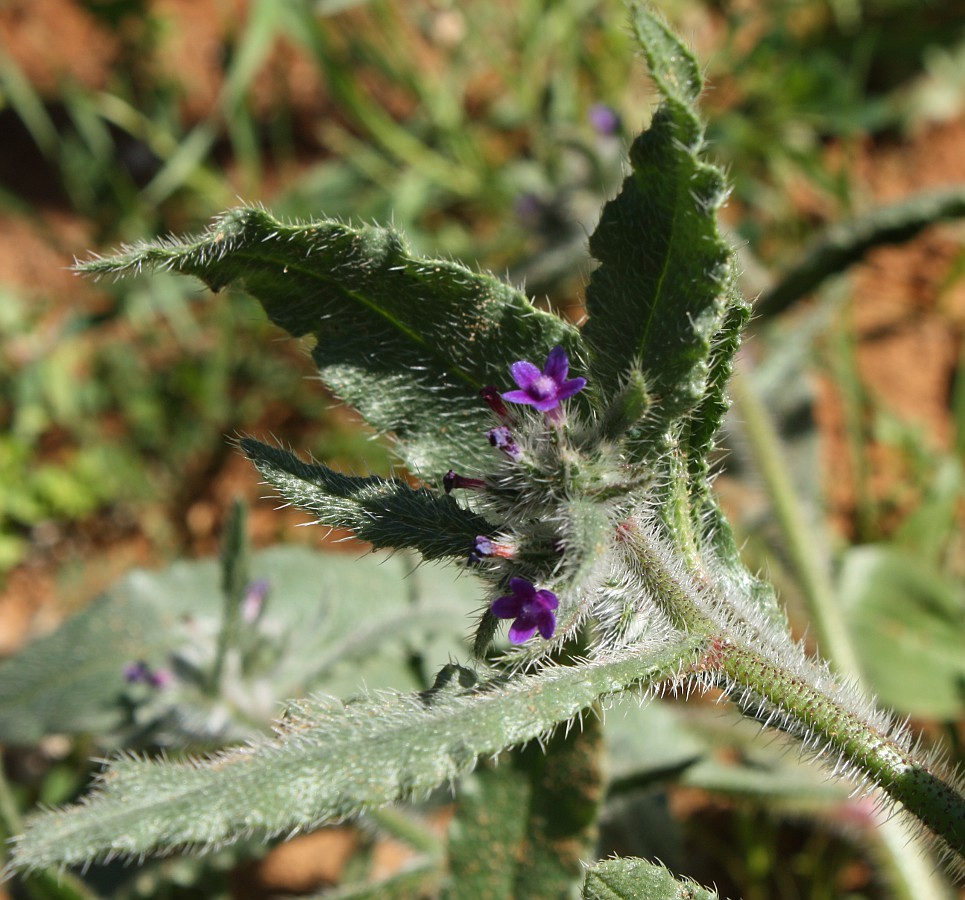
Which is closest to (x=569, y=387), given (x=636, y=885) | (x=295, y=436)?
(x=636, y=885)

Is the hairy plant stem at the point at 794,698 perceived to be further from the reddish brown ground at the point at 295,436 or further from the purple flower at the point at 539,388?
the reddish brown ground at the point at 295,436

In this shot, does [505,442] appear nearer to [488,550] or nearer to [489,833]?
[488,550]

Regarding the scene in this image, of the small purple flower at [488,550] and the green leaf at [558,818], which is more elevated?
the small purple flower at [488,550]

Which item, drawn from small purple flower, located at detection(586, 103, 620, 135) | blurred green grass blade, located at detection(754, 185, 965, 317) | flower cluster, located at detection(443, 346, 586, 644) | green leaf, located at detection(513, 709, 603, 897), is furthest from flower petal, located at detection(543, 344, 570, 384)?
small purple flower, located at detection(586, 103, 620, 135)

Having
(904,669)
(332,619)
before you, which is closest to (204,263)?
(332,619)

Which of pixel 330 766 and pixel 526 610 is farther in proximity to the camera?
pixel 526 610

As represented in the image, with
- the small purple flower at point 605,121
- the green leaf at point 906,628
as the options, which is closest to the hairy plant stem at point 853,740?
the green leaf at point 906,628
